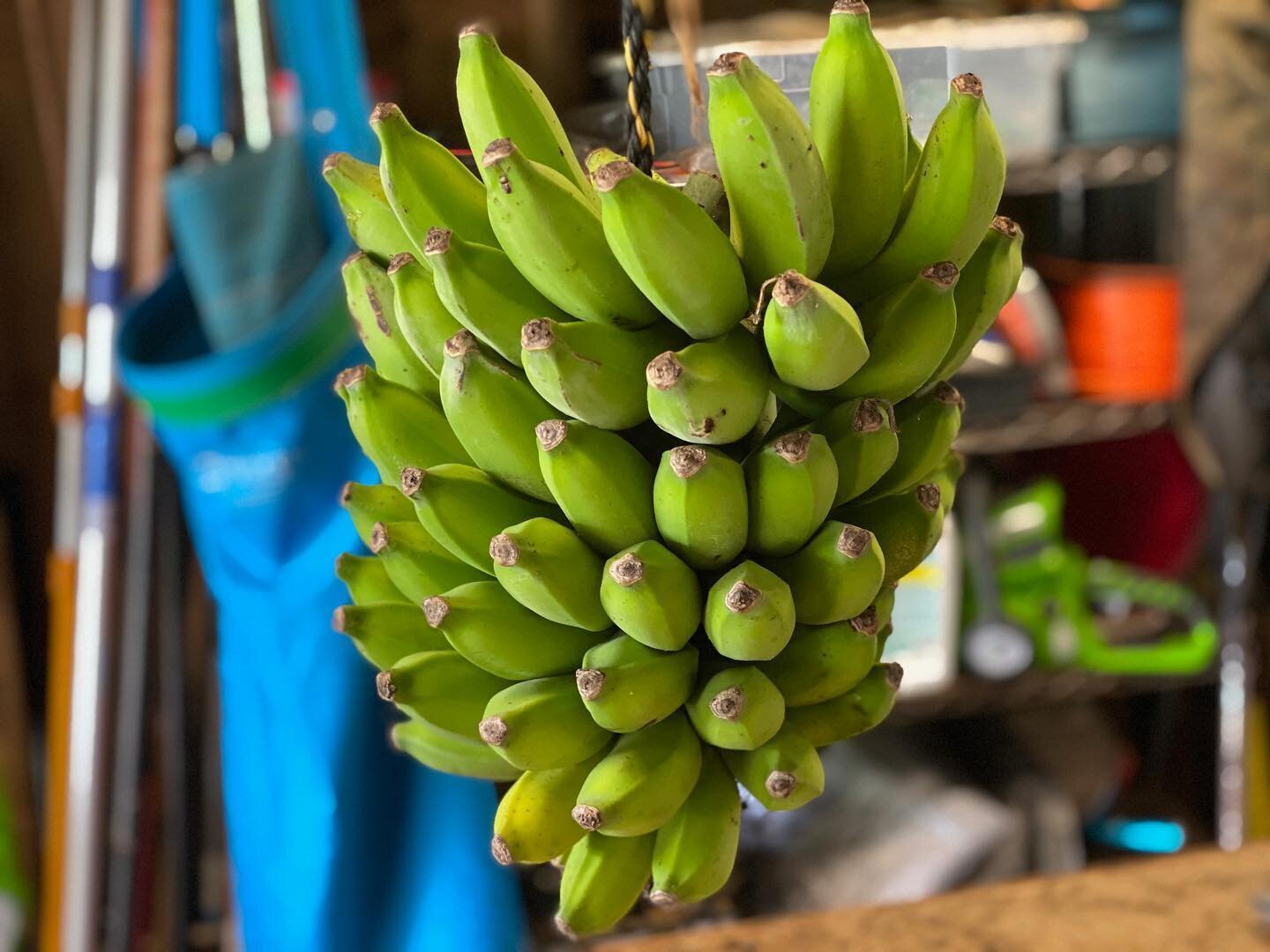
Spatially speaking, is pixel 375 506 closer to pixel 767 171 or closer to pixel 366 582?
pixel 366 582

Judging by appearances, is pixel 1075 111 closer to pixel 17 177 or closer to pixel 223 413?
pixel 223 413

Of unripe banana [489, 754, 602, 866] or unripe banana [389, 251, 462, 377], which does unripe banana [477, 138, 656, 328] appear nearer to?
unripe banana [389, 251, 462, 377]

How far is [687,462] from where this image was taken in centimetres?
37

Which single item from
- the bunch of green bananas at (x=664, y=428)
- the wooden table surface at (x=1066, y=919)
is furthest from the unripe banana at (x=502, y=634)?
the wooden table surface at (x=1066, y=919)

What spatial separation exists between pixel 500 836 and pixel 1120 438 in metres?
1.84

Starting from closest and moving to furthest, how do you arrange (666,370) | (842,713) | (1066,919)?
(666,370)
(842,713)
(1066,919)

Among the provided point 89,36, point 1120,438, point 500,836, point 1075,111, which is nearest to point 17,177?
point 89,36

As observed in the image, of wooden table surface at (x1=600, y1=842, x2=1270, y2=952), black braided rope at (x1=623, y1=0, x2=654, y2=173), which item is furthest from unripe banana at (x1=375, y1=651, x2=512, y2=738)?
wooden table surface at (x1=600, y1=842, x2=1270, y2=952)

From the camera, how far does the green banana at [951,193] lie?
39 cm

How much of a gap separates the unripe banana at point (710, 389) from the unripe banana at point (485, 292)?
58 millimetres

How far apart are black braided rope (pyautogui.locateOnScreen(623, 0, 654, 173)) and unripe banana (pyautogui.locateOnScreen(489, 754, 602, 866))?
24 centimetres

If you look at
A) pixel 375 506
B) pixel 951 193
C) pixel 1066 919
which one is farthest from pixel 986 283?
pixel 1066 919

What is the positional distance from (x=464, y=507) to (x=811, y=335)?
14 centimetres

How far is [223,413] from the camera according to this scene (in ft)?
3.27
